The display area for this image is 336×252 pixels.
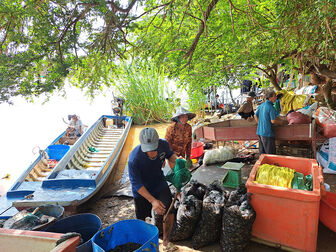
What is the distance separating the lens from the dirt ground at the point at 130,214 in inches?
113

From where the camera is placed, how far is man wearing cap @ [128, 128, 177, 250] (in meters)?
2.70

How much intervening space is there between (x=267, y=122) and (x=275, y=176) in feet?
7.66

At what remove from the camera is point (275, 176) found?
292 centimetres

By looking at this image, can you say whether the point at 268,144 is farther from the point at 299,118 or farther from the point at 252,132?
the point at 299,118

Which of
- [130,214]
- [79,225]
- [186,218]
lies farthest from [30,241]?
[130,214]

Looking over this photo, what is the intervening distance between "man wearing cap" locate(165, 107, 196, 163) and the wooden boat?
2.99 metres

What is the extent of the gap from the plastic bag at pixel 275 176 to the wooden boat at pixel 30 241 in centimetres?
233

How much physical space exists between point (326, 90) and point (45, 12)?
6995 millimetres

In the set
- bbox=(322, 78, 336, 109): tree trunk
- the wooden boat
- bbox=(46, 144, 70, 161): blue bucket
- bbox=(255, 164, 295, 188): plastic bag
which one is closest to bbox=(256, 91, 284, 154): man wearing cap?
bbox=(255, 164, 295, 188): plastic bag

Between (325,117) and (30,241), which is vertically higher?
(325,117)

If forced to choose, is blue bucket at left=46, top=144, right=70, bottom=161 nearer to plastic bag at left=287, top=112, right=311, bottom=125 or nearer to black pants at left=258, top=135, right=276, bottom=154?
black pants at left=258, top=135, right=276, bottom=154

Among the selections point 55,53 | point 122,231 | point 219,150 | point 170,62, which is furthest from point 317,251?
point 55,53

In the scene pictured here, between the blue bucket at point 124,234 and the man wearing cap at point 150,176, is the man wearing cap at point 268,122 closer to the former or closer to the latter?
the man wearing cap at point 150,176

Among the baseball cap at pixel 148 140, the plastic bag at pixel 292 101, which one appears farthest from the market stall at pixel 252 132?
the baseball cap at pixel 148 140
